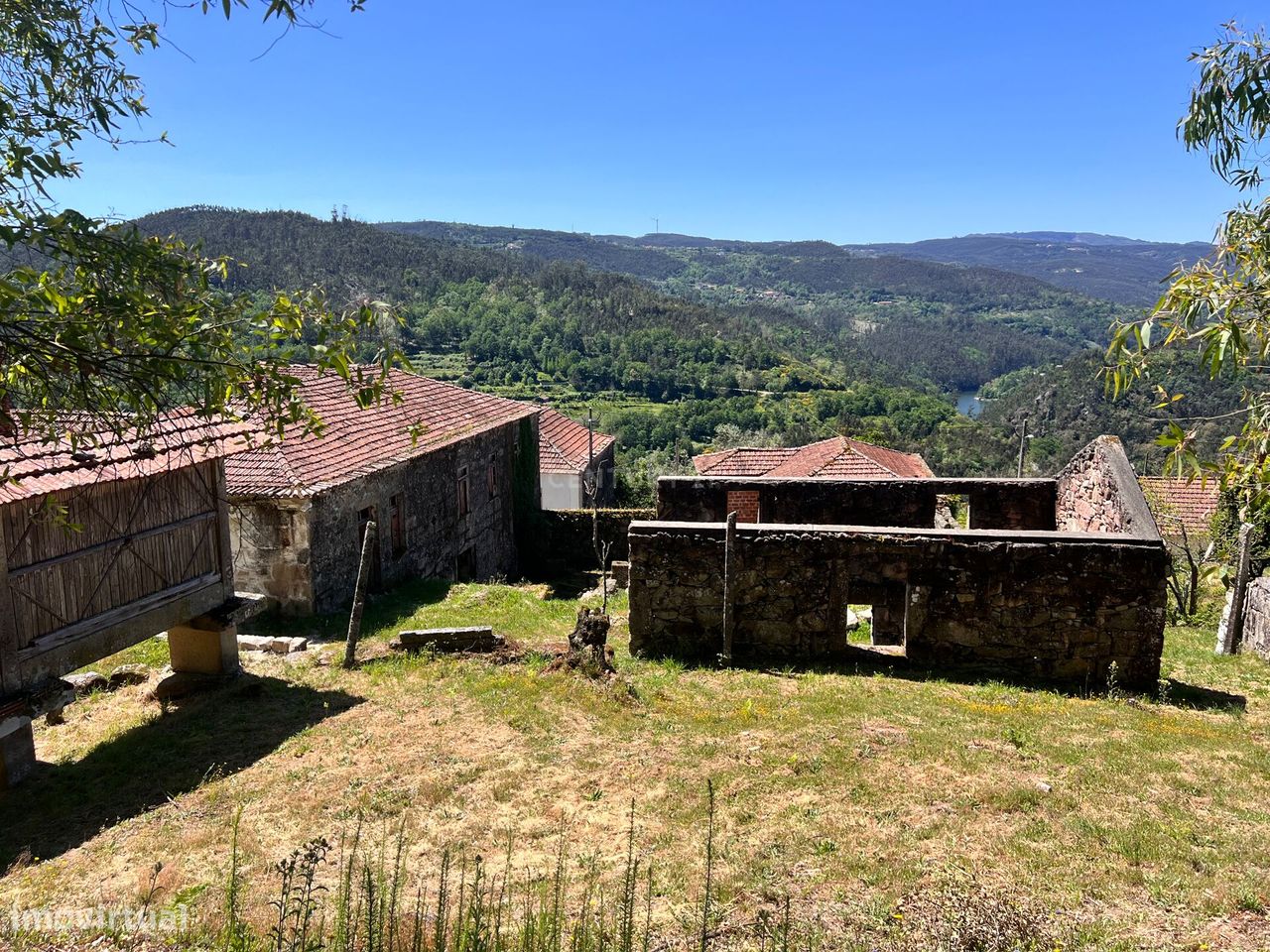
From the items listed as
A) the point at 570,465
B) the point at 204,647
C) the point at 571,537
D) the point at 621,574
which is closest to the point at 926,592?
the point at 204,647

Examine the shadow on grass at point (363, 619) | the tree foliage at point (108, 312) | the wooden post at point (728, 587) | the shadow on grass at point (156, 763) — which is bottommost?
the shadow on grass at point (363, 619)

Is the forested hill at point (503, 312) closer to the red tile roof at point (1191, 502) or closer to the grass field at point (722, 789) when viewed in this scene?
the red tile roof at point (1191, 502)

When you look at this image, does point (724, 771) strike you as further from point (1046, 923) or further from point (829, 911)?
point (1046, 923)

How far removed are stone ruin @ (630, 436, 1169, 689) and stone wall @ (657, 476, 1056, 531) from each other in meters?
2.09

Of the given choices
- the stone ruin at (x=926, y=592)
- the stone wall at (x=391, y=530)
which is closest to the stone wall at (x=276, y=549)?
the stone wall at (x=391, y=530)

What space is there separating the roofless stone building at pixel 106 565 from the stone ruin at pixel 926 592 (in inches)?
204

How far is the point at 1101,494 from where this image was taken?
12.7m

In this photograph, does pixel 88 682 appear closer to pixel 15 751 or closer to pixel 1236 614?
pixel 15 751

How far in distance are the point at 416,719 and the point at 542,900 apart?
450 centimetres

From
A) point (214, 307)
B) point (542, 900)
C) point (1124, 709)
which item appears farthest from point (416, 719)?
point (1124, 709)

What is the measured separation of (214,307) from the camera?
5152 millimetres

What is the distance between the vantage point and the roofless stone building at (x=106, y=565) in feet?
25.0

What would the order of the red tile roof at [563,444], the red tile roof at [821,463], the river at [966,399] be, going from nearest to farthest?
the red tile roof at [821,463], the red tile roof at [563,444], the river at [966,399]

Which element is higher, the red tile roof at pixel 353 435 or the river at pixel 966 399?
the red tile roof at pixel 353 435
